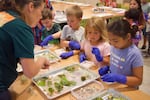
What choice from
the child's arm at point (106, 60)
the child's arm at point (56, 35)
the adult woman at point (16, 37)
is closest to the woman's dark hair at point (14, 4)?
the adult woman at point (16, 37)

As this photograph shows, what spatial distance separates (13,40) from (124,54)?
73cm

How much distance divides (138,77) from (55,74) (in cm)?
53

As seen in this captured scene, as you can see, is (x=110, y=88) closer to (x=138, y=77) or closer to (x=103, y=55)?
(x=138, y=77)

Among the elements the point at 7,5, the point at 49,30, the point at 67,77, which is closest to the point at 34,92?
the point at 67,77

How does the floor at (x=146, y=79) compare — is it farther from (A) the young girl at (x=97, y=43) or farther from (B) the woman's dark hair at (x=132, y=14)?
(A) the young girl at (x=97, y=43)

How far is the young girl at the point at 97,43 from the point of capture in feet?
4.93

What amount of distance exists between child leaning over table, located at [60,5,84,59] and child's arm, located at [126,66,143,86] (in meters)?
0.68

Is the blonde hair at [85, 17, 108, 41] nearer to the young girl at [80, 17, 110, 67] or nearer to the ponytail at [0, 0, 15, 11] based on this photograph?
the young girl at [80, 17, 110, 67]

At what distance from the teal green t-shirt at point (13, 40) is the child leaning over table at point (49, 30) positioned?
1033mm

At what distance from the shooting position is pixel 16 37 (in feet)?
2.85

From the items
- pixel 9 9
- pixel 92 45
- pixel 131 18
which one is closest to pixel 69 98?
pixel 9 9

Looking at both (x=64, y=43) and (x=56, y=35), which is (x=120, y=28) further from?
(x=56, y=35)

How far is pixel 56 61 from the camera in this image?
5.12 feet

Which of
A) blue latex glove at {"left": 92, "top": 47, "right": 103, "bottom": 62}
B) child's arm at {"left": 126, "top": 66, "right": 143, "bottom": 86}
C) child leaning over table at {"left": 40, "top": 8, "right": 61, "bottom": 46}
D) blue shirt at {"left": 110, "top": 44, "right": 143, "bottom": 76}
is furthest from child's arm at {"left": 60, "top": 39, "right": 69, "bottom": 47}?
child's arm at {"left": 126, "top": 66, "right": 143, "bottom": 86}
